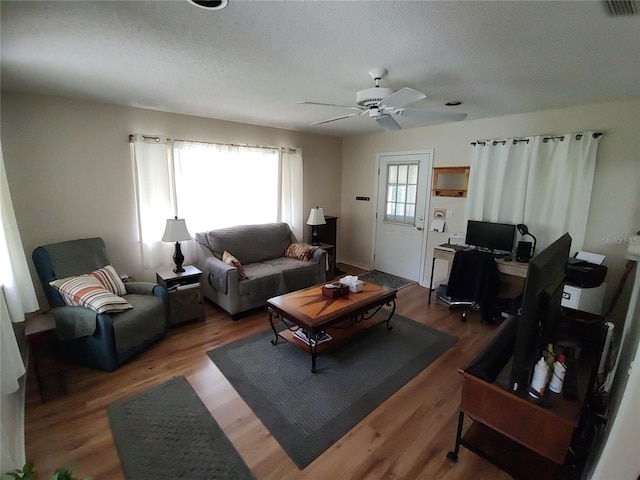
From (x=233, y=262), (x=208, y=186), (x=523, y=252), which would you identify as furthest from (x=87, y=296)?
(x=523, y=252)

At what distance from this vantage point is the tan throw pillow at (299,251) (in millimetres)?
4121

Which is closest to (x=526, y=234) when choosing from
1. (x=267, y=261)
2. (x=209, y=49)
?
(x=267, y=261)

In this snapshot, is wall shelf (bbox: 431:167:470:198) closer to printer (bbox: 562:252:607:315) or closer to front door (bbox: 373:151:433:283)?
front door (bbox: 373:151:433:283)

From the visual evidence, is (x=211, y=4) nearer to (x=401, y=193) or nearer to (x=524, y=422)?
(x=524, y=422)

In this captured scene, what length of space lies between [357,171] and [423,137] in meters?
1.30

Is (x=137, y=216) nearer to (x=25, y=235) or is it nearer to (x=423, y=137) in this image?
(x=25, y=235)

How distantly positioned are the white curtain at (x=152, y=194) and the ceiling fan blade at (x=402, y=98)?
2.62 metres

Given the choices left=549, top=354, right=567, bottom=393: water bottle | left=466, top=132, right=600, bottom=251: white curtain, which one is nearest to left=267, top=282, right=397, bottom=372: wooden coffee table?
left=549, top=354, right=567, bottom=393: water bottle

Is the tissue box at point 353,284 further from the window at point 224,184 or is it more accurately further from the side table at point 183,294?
the window at point 224,184

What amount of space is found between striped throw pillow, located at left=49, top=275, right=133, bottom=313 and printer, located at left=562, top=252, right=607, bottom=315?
3885 mm

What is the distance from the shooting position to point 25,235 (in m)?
2.73

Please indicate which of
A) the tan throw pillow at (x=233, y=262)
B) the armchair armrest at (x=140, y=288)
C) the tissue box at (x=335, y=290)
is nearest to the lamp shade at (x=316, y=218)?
the tan throw pillow at (x=233, y=262)

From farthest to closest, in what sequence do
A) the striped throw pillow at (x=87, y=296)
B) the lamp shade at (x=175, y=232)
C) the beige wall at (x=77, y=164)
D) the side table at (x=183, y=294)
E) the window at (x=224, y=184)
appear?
1. the window at (x=224, y=184)
2. the lamp shade at (x=175, y=232)
3. the side table at (x=183, y=294)
4. the beige wall at (x=77, y=164)
5. the striped throw pillow at (x=87, y=296)

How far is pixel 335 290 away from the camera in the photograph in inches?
112
